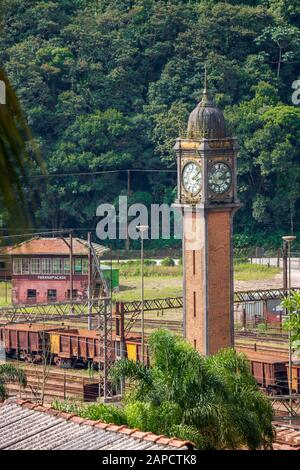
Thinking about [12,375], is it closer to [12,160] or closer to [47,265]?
[47,265]

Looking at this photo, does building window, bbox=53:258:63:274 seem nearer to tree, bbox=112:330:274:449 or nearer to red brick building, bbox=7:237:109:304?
red brick building, bbox=7:237:109:304

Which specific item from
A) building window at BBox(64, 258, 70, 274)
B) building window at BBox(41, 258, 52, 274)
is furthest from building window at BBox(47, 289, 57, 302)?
building window at BBox(64, 258, 70, 274)

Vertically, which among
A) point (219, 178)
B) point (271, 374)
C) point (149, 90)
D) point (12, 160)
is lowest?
point (271, 374)

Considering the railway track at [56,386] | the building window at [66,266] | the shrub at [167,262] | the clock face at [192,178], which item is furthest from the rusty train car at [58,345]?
the shrub at [167,262]

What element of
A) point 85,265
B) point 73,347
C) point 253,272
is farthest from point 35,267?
point 73,347

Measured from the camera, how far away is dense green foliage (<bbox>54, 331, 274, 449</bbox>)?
3853 centimetres

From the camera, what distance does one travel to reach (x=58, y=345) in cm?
6750

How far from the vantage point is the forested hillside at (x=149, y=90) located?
95312 mm

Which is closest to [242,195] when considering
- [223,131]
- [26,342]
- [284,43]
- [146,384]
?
[284,43]

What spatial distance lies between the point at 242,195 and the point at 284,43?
10650 mm

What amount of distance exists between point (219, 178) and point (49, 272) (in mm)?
24781

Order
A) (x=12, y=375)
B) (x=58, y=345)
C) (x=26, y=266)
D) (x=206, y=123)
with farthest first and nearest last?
(x=26, y=266) < (x=58, y=345) < (x=206, y=123) < (x=12, y=375)

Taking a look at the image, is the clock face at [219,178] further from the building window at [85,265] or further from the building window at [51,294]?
the building window at [51,294]
